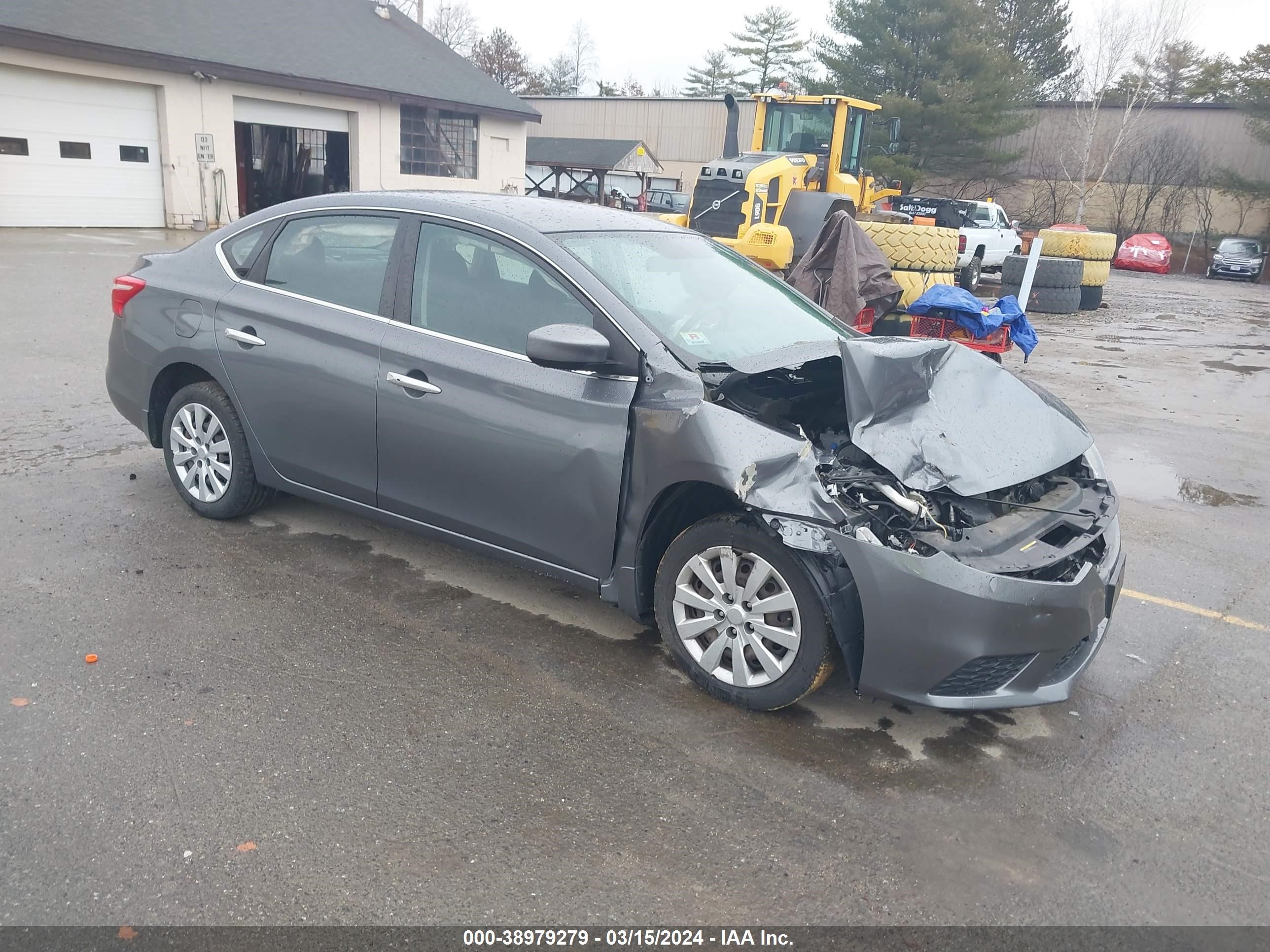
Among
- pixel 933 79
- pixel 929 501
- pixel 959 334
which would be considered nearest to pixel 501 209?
pixel 929 501

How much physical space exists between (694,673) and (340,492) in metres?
1.91

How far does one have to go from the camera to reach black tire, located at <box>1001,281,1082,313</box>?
1702 cm

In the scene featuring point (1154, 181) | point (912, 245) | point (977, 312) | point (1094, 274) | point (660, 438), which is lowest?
point (1094, 274)

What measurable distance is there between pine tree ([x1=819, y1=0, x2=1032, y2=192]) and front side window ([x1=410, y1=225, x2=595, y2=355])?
3522 cm

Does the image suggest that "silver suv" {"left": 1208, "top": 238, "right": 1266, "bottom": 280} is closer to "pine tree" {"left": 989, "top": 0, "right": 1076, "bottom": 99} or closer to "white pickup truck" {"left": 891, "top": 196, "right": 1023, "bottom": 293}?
"white pickup truck" {"left": 891, "top": 196, "right": 1023, "bottom": 293}

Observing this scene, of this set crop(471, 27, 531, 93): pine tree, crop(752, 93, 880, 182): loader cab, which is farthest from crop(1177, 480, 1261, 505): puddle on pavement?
crop(471, 27, 531, 93): pine tree

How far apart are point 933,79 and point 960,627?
40.1m

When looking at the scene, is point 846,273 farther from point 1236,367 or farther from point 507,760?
point 507,760

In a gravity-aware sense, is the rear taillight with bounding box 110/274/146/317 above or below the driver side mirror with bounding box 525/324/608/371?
below

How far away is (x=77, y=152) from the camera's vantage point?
1984 centimetres

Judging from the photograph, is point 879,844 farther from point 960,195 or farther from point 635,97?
point 635,97

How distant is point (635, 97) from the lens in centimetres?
4569

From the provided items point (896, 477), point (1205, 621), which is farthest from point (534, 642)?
point (1205, 621)

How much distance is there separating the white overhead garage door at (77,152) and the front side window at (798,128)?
44.0 feet
